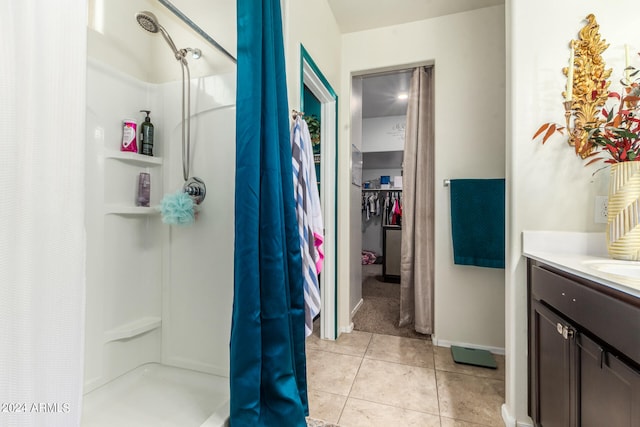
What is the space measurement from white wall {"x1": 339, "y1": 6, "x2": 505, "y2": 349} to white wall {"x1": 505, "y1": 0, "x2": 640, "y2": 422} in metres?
0.90

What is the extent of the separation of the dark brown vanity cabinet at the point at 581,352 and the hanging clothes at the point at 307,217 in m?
1.00

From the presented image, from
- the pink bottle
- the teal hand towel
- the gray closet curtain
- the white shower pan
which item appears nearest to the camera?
the white shower pan

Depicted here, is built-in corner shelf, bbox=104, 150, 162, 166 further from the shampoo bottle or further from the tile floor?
the tile floor

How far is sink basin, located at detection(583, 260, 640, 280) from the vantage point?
101 cm

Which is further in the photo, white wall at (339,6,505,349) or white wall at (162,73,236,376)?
white wall at (339,6,505,349)

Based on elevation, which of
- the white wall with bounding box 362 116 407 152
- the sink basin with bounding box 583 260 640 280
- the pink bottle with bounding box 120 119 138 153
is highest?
the white wall with bounding box 362 116 407 152

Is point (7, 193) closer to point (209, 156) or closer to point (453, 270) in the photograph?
point (209, 156)

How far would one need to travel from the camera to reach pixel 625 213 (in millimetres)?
1120

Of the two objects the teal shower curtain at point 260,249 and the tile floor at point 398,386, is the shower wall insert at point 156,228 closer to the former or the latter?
the teal shower curtain at point 260,249

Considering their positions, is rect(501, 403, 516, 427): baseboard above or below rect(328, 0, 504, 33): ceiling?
below

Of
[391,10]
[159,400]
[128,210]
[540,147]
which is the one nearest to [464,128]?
[540,147]

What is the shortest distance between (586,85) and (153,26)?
2238 millimetres

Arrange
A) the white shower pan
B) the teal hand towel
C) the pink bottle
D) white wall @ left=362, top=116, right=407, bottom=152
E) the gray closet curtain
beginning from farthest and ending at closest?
1. white wall @ left=362, top=116, right=407, bottom=152
2. the gray closet curtain
3. the teal hand towel
4. the pink bottle
5. the white shower pan

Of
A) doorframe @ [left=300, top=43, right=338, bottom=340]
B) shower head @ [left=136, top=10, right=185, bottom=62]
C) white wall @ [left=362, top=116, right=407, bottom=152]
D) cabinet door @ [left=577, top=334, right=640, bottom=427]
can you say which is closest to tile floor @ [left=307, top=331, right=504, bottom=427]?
doorframe @ [left=300, top=43, right=338, bottom=340]
